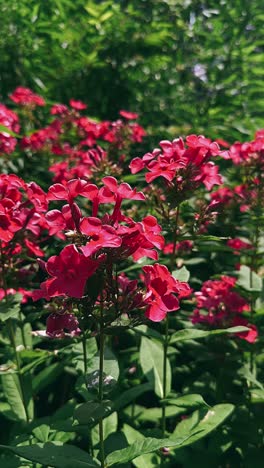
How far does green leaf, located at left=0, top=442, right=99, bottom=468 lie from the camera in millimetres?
1699

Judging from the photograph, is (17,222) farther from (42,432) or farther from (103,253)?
(42,432)

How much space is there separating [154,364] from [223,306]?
1.62 feet

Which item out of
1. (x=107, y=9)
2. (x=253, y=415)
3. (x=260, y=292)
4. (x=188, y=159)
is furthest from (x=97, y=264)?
(x=107, y=9)

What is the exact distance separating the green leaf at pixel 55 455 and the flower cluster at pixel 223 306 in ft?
3.69

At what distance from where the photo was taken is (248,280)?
2877 millimetres

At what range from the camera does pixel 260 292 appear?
8.96 ft

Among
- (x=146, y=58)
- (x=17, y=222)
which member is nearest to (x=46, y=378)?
(x=17, y=222)

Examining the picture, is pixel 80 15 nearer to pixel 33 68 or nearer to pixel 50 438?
pixel 33 68

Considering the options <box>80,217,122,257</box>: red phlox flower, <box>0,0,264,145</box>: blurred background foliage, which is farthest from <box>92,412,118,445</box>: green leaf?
<box>0,0,264,145</box>: blurred background foliage

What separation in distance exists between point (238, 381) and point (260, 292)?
587mm

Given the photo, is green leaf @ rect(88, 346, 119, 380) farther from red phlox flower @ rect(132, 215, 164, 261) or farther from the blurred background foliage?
the blurred background foliage

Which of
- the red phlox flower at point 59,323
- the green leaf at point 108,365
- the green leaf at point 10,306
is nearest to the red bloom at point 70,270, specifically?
the red phlox flower at point 59,323

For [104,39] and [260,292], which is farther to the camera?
[104,39]

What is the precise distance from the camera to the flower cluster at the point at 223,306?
2.73m
